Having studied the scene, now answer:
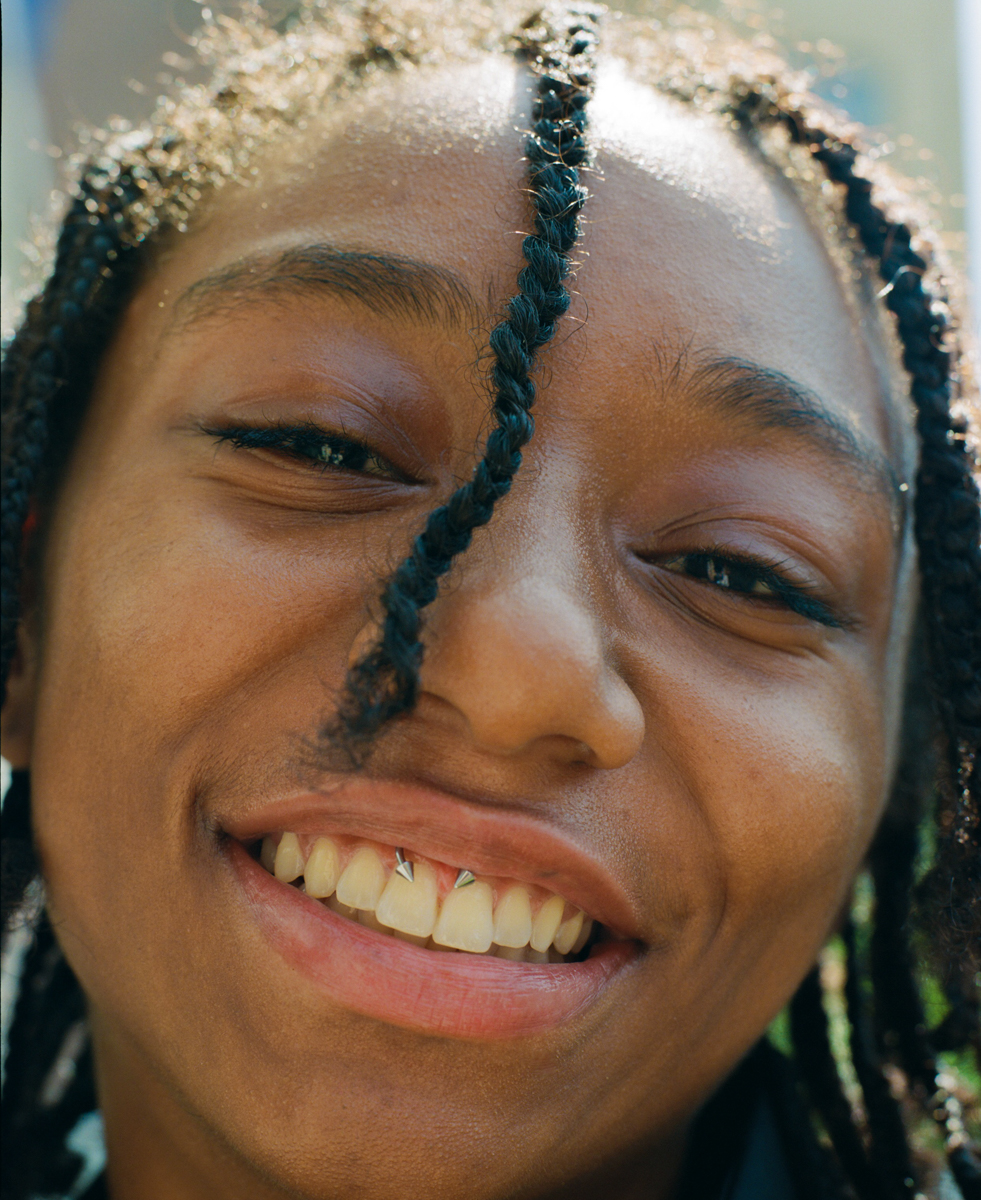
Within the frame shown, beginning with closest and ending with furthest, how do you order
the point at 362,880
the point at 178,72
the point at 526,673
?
the point at 526,673 < the point at 362,880 < the point at 178,72

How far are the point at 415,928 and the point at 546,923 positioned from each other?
17cm

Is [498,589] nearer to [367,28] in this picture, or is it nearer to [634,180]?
[634,180]

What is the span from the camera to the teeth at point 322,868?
140 centimetres

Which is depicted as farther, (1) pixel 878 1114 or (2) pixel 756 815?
(1) pixel 878 1114

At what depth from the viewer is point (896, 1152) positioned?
1.97m

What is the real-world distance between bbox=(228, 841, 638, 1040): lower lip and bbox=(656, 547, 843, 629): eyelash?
555mm

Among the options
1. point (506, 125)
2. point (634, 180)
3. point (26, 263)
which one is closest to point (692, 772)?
point (634, 180)

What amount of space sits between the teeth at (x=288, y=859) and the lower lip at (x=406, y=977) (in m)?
0.02

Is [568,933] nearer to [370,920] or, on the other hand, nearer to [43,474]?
[370,920]

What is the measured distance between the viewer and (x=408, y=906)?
139 cm

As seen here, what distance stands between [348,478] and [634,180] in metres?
0.60

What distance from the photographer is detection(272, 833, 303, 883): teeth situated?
4.63ft

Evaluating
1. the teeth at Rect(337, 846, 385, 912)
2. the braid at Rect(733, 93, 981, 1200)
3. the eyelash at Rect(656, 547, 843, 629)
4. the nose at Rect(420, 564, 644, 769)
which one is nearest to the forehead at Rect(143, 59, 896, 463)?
the braid at Rect(733, 93, 981, 1200)

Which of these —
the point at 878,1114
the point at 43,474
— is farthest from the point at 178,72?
the point at 878,1114
